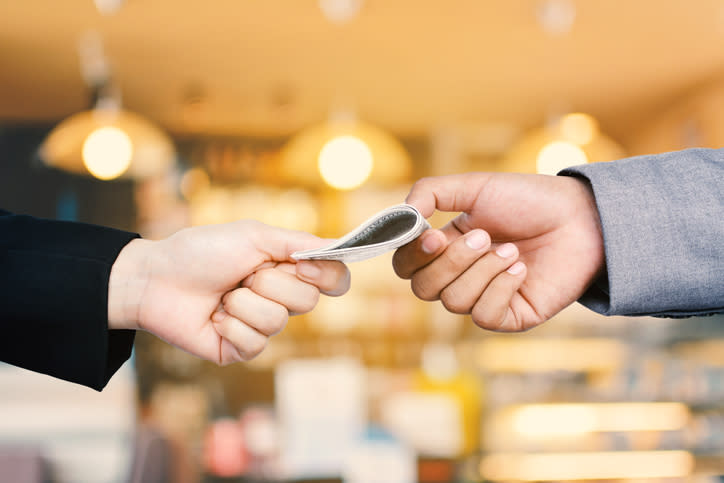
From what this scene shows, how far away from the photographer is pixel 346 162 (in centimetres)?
295

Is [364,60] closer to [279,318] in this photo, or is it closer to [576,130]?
[576,130]

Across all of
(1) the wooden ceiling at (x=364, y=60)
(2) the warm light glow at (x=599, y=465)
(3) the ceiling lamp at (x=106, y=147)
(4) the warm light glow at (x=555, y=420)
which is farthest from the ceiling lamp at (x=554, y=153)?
(3) the ceiling lamp at (x=106, y=147)

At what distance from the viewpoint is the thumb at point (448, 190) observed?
1.03 meters

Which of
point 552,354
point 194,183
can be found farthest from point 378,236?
point 194,183

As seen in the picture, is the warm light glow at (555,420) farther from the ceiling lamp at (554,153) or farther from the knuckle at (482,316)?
the knuckle at (482,316)

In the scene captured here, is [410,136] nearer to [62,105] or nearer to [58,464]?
[62,105]

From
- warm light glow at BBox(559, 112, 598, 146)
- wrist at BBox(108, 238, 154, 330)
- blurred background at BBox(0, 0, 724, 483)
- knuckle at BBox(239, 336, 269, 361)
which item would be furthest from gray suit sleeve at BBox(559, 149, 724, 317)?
warm light glow at BBox(559, 112, 598, 146)

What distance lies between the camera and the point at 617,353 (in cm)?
389

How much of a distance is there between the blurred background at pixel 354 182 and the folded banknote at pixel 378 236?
1.81m

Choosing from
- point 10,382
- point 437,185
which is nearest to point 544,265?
point 437,185

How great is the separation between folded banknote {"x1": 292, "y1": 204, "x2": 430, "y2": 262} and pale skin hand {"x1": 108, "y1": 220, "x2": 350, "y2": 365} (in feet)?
0.29

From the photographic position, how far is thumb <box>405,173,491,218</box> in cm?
103

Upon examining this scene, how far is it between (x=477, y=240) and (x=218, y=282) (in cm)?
42

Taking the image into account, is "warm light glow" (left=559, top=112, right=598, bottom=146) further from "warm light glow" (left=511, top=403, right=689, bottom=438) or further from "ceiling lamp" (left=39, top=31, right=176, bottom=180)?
"ceiling lamp" (left=39, top=31, right=176, bottom=180)
